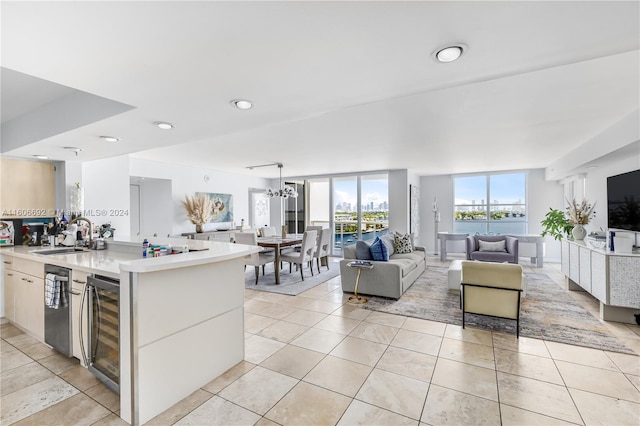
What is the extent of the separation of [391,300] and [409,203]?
3816 mm

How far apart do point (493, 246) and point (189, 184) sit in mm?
7172

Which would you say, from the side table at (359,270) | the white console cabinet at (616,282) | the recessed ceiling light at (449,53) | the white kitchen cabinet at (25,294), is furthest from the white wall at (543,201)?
the white kitchen cabinet at (25,294)

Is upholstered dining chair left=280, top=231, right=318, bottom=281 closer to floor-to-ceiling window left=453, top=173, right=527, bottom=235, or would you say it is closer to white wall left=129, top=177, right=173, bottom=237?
white wall left=129, top=177, right=173, bottom=237

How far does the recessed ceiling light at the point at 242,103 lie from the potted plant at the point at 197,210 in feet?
16.3

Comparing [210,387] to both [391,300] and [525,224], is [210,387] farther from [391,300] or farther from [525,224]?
[525,224]

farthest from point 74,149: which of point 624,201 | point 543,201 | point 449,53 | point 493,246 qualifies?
point 543,201

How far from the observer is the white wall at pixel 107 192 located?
167 inches

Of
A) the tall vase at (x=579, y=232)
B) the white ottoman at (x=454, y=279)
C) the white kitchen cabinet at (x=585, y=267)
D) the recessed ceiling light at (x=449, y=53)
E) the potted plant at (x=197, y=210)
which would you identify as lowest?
the white ottoman at (x=454, y=279)

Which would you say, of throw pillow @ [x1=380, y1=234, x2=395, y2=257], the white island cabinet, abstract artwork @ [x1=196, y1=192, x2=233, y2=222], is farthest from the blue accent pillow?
abstract artwork @ [x1=196, y1=192, x2=233, y2=222]

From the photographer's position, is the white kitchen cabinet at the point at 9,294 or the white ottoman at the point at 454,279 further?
the white ottoman at the point at 454,279

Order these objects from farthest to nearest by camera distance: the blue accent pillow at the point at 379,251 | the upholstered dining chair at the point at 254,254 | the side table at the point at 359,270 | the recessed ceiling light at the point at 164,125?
1. the upholstered dining chair at the point at 254,254
2. the blue accent pillow at the point at 379,251
3. the side table at the point at 359,270
4. the recessed ceiling light at the point at 164,125

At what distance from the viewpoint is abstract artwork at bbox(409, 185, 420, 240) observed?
7.63 metres

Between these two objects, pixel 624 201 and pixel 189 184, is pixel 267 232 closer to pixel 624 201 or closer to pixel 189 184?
pixel 189 184

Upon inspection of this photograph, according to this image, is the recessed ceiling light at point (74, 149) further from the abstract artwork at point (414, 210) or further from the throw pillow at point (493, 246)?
the throw pillow at point (493, 246)
